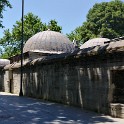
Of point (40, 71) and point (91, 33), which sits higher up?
point (91, 33)

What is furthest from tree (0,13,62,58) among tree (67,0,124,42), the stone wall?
the stone wall

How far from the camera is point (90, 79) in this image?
1569 centimetres

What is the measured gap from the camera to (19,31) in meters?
56.1

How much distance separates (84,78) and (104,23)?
46.1 m

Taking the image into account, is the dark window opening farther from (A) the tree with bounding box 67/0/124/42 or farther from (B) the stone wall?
(A) the tree with bounding box 67/0/124/42

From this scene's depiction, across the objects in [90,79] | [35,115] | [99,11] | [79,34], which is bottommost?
[35,115]

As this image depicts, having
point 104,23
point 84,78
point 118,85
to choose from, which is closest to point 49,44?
point 84,78

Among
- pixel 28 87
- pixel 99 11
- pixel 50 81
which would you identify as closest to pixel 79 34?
pixel 99 11

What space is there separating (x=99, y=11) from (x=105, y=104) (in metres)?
51.6

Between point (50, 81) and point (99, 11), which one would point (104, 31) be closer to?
point (99, 11)

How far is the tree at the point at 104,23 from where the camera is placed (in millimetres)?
58750

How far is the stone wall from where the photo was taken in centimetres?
1424

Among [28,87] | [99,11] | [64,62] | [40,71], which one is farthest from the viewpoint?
[99,11]

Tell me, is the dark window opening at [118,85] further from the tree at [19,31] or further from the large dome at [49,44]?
the tree at [19,31]
